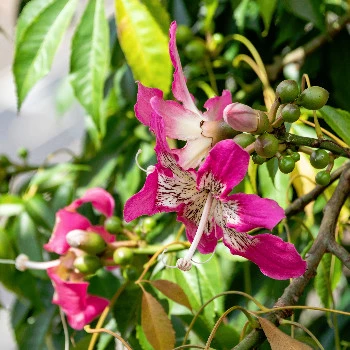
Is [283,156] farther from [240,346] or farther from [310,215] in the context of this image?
[310,215]

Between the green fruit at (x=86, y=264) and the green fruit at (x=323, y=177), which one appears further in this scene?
the green fruit at (x=86, y=264)

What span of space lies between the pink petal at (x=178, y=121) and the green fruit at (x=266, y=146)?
6 centimetres

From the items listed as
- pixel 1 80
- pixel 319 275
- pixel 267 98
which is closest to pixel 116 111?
pixel 267 98

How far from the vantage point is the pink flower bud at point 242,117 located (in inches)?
19.5

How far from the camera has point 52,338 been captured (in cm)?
115

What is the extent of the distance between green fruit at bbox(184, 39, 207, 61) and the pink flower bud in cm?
58

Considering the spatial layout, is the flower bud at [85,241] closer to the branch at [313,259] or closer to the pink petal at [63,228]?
the pink petal at [63,228]

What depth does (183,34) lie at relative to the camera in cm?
107

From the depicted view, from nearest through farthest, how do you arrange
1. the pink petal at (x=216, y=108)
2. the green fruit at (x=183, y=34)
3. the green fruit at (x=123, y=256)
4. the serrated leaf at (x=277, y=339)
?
1. the serrated leaf at (x=277, y=339)
2. the pink petal at (x=216, y=108)
3. the green fruit at (x=123, y=256)
4. the green fruit at (x=183, y=34)

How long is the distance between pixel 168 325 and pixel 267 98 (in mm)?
268

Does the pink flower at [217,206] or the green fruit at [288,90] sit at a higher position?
the green fruit at [288,90]

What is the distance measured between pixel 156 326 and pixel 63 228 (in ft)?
0.72

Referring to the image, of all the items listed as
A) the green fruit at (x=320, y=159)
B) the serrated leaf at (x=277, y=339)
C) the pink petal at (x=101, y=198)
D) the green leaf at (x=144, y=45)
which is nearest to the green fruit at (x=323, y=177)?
the green fruit at (x=320, y=159)

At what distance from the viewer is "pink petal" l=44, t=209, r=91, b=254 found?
810 mm
